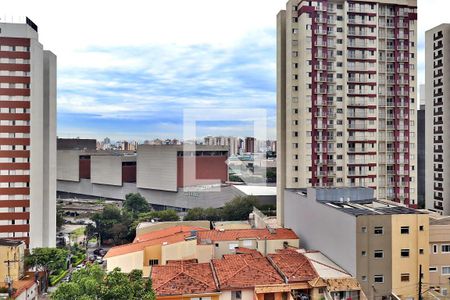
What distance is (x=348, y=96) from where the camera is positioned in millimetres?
25141

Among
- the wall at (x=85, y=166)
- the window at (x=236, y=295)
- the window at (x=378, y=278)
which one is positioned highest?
the wall at (x=85, y=166)

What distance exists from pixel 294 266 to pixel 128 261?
24.0 feet

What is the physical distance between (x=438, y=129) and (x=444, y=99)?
2.55m

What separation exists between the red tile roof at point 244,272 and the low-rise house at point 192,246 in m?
2.25

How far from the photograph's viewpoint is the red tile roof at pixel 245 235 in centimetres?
1764

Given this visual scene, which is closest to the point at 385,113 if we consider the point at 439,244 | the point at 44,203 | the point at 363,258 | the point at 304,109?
the point at 304,109

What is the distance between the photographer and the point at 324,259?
14500mm

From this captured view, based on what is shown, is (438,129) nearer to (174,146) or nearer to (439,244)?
(439,244)

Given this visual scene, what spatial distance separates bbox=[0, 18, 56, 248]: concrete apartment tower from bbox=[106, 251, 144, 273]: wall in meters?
8.78

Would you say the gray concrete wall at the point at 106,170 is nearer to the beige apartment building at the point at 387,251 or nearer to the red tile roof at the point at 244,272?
the red tile roof at the point at 244,272

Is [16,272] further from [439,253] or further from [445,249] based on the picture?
[445,249]

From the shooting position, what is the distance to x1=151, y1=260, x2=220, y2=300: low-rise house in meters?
11.9

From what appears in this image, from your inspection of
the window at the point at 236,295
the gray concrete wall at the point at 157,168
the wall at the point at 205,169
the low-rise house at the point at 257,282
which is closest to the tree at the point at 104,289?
the low-rise house at the point at 257,282

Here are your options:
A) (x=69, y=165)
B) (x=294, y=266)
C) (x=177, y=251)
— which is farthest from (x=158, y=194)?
(x=294, y=266)
